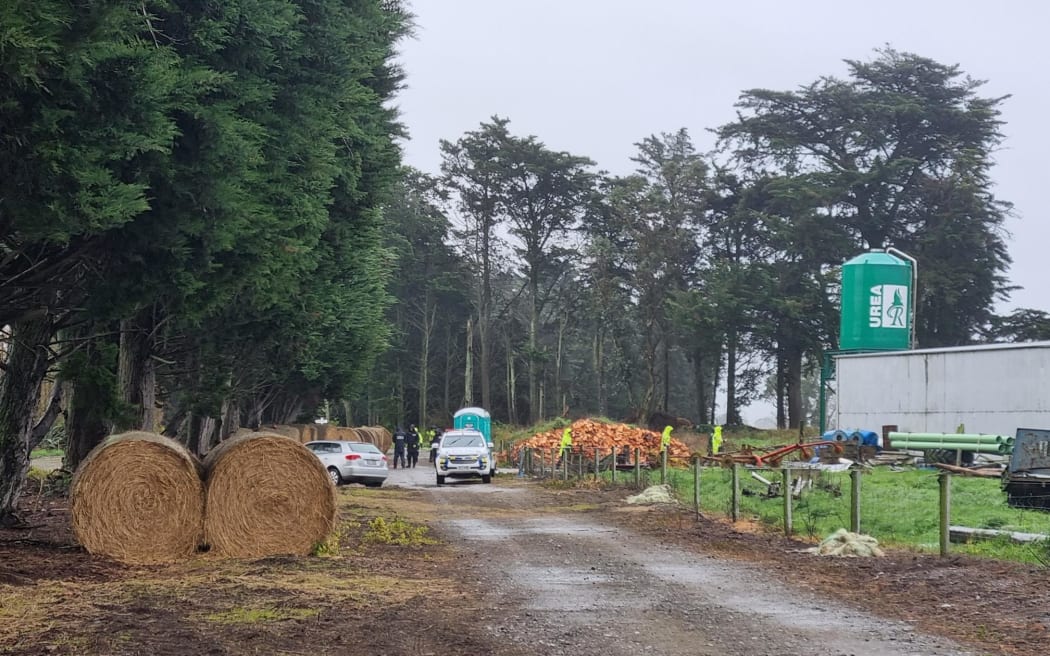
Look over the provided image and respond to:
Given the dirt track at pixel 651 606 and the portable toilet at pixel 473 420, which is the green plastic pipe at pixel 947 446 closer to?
the dirt track at pixel 651 606

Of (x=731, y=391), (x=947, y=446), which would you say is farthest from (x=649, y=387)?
(x=947, y=446)

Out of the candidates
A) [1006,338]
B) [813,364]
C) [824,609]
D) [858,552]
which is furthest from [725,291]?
[824,609]

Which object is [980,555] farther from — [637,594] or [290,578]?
[290,578]

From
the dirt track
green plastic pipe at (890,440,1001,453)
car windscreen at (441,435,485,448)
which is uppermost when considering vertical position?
green plastic pipe at (890,440,1001,453)

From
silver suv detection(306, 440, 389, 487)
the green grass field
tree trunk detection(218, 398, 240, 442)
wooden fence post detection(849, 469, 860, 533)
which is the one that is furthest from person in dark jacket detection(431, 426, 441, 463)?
wooden fence post detection(849, 469, 860, 533)

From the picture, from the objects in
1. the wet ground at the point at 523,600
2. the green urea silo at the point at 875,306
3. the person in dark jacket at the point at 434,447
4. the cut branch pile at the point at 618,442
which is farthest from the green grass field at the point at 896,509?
the person in dark jacket at the point at 434,447

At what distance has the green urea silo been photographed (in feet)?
142

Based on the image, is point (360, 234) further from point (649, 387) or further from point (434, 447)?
point (649, 387)

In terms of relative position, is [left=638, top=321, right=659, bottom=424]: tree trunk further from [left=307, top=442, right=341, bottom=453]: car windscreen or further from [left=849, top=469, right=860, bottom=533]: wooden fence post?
[left=849, top=469, right=860, bottom=533]: wooden fence post

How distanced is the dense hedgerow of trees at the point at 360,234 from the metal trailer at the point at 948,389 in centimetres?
1589

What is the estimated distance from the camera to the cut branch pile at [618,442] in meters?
39.1

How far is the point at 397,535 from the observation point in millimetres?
17562

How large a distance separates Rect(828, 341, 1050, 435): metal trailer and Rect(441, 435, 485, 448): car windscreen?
12.3 meters

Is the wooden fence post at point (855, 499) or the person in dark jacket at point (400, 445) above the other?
the wooden fence post at point (855, 499)
